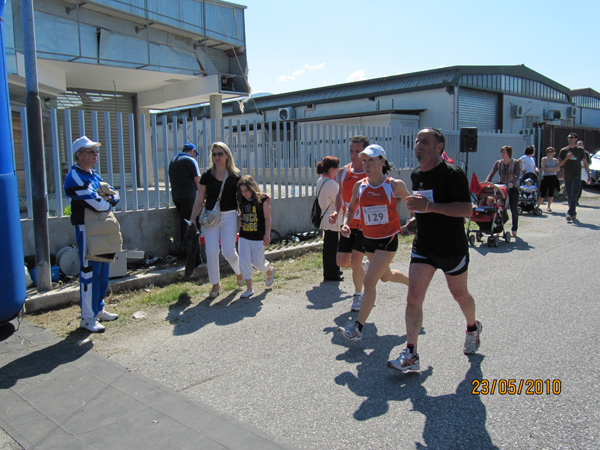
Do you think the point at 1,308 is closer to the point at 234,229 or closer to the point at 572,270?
the point at 234,229

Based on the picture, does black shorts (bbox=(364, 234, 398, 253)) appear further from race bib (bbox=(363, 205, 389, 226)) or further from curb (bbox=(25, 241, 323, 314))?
curb (bbox=(25, 241, 323, 314))

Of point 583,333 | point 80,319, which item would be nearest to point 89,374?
point 80,319

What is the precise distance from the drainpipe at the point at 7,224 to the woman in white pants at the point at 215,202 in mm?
2626

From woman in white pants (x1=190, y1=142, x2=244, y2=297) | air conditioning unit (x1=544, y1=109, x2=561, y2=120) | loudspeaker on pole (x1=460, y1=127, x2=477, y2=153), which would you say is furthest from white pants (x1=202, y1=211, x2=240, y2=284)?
air conditioning unit (x1=544, y1=109, x2=561, y2=120)

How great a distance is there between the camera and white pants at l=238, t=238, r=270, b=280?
249 inches

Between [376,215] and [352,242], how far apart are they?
116 centimetres

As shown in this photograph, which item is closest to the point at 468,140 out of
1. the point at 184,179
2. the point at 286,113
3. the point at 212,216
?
the point at 184,179

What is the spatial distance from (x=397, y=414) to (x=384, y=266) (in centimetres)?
149

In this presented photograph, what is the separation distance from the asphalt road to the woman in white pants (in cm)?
57

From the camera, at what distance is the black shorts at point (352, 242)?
5547 mm

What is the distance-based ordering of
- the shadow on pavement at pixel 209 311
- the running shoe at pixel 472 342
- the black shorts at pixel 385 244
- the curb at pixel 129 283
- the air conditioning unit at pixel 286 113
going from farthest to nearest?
the air conditioning unit at pixel 286 113, the curb at pixel 129 283, the shadow on pavement at pixel 209 311, the black shorts at pixel 385 244, the running shoe at pixel 472 342

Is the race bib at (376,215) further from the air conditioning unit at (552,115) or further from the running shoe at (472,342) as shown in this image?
the air conditioning unit at (552,115)

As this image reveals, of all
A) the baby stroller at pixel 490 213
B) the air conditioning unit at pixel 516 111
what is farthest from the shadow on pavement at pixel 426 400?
the air conditioning unit at pixel 516 111
